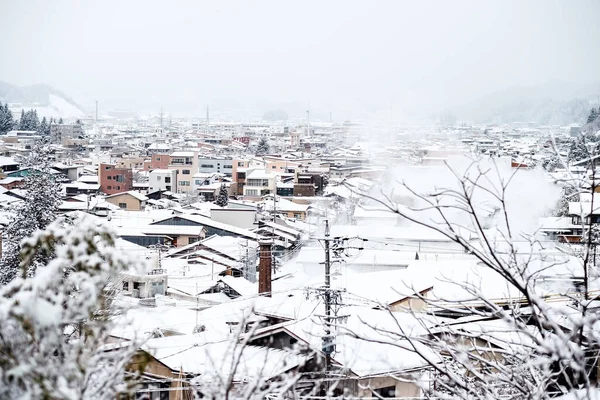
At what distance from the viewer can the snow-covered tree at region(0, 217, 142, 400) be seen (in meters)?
1.25

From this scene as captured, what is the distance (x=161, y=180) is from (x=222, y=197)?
13.7ft

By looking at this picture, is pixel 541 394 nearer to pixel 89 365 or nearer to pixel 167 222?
pixel 89 365

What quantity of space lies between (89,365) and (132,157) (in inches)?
1213

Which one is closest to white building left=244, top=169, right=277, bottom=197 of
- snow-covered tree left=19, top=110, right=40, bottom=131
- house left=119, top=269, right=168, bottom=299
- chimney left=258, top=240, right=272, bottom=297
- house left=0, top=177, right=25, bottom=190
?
house left=0, top=177, right=25, bottom=190

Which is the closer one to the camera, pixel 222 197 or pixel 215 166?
pixel 222 197

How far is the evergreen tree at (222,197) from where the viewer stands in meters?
19.3

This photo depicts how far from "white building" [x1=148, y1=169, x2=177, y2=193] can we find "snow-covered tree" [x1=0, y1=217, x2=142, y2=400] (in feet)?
71.8

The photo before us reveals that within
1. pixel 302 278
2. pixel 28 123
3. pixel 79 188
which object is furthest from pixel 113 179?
pixel 28 123

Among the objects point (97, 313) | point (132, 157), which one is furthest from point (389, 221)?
point (132, 157)

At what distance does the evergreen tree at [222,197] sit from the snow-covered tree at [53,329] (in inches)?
693

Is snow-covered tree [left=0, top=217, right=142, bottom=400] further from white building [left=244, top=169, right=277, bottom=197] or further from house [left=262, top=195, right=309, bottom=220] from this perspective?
white building [left=244, top=169, right=277, bottom=197]

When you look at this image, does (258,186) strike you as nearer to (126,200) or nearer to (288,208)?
(288,208)

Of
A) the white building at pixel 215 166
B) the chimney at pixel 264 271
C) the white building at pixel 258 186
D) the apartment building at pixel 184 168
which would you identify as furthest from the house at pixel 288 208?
the chimney at pixel 264 271

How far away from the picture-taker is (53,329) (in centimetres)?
130
